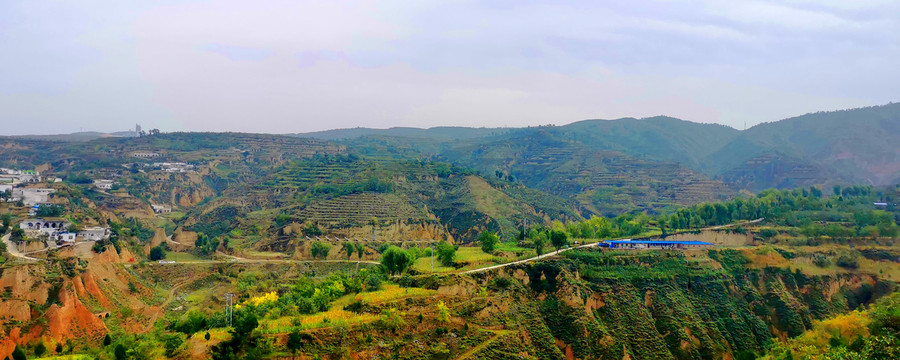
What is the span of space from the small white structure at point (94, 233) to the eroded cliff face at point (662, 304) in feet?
143

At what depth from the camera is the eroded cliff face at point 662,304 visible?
50750 mm

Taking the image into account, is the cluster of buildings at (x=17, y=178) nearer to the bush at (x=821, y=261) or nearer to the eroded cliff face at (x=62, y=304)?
the eroded cliff face at (x=62, y=304)

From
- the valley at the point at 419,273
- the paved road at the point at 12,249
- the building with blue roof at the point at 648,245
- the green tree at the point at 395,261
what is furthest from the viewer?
the building with blue roof at the point at 648,245

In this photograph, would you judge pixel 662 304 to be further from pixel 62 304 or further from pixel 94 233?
pixel 94 233

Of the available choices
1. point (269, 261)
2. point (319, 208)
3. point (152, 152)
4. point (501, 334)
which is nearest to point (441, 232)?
point (319, 208)

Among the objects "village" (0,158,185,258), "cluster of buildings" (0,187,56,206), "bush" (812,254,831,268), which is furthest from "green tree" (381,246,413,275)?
"cluster of buildings" (0,187,56,206)

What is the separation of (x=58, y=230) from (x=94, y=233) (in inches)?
132

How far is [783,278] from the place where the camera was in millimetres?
65750

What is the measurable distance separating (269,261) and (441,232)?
27937 millimetres

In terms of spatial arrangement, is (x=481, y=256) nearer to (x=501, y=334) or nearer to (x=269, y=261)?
(x=501, y=334)

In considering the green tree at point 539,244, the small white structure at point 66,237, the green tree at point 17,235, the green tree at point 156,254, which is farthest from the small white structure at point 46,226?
the green tree at point 539,244

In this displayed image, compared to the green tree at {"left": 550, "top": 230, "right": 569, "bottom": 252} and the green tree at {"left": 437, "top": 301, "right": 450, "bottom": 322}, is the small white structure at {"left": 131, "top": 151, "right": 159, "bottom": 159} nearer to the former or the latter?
the green tree at {"left": 550, "top": 230, "right": 569, "bottom": 252}

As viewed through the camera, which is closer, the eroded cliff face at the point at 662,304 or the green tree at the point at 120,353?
the green tree at the point at 120,353

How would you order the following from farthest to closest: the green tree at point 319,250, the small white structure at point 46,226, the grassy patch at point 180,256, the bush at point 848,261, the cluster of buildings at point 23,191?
the cluster of buildings at point 23,191, the grassy patch at point 180,256, the green tree at point 319,250, the bush at point 848,261, the small white structure at point 46,226
